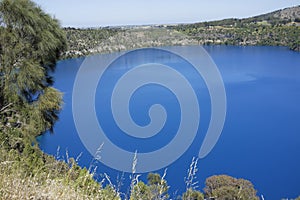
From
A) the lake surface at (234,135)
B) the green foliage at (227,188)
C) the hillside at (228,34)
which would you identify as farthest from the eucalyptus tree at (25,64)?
the hillside at (228,34)

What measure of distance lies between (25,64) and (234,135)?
14521 millimetres

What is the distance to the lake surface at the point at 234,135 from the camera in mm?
12820

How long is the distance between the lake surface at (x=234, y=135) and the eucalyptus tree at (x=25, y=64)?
3461mm

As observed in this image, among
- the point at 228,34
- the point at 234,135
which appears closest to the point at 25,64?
the point at 234,135

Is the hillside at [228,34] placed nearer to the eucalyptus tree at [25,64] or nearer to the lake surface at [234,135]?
the lake surface at [234,135]

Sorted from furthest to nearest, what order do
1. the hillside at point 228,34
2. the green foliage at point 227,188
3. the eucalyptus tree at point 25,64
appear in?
the hillside at point 228,34
the green foliage at point 227,188
the eucalyptus tree at point 25,64

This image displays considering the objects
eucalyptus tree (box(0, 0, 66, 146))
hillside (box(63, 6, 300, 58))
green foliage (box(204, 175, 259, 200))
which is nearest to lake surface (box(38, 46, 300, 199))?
green foliage (box(204, 175, 259, 200))

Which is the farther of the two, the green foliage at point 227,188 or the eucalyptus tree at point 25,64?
the green foliage at point 227,188

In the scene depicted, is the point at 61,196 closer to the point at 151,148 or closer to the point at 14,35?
the point at 14,35

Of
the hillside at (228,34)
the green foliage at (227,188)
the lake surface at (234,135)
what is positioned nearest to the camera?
the green foliage at (227,188)

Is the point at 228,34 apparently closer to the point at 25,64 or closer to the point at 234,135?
the point at 234,135

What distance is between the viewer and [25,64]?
3479 mm

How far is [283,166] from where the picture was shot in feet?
45.7

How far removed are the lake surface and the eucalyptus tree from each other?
346 cm
